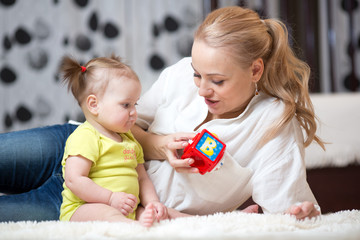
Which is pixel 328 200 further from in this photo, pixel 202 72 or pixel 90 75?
pixel 90 75

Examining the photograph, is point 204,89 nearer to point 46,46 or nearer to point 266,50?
point 266,50

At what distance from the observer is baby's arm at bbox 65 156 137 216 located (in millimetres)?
1139

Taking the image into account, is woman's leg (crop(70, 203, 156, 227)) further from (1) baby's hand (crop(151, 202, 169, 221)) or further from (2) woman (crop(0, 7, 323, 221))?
(2) woman (crop(0, 7, 323, 221))

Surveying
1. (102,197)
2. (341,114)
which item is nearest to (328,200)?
(341,114)

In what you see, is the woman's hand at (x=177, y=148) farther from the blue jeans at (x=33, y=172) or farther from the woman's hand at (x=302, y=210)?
the blue jeans at (x=33, y=172)

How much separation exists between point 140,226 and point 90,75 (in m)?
0.54

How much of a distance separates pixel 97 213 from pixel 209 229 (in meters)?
0.37

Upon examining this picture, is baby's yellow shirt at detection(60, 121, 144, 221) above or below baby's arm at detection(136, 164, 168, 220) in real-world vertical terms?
above

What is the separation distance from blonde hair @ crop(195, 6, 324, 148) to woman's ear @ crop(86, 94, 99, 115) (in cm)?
36

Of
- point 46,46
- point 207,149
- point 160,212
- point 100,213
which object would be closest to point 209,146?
point 207,149

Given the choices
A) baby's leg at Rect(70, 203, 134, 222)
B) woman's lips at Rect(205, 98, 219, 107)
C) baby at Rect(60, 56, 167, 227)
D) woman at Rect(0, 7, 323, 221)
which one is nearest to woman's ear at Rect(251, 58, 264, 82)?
woman at Rect(0, 7, 323, 221)

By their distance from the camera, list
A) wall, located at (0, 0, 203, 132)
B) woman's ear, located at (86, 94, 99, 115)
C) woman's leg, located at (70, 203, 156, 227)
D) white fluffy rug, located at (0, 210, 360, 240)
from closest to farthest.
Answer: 1. white fluffy rug, located at (0, 210, 360, 240)
2. woman's leg, located at (70, 203, 156, 227)
3. woman's ear, located at (86, 94, 99, 115)
4. wall, located at (0, 0, 203, 132)

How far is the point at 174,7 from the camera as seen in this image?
3174 mm

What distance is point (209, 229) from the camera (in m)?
0.88
